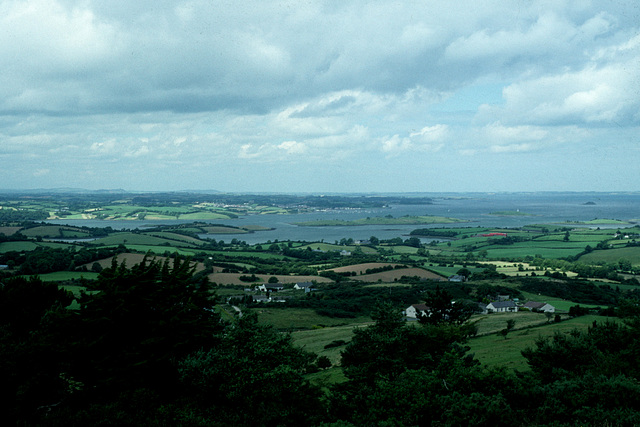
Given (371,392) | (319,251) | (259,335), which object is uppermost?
(259,335)

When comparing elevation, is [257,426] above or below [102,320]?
below

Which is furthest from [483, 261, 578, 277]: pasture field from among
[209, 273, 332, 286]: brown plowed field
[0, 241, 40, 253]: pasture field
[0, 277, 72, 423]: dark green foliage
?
[0, 241, 40, 253]: pasture field

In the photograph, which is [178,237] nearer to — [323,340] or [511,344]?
[323,340]

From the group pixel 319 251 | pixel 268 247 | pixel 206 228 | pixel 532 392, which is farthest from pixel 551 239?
pixel 532 392

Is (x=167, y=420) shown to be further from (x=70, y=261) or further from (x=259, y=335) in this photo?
(x=70, y=261)

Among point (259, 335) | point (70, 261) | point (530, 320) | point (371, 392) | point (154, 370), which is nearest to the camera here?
point (371, 392)

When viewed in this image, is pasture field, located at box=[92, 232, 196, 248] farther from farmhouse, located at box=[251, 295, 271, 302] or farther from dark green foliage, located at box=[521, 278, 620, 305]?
dark green foliage, located at box=[521, 278, 620, 305]

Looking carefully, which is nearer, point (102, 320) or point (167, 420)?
point (167, 420)

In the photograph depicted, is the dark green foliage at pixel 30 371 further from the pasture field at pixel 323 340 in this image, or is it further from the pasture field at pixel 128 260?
the pasture field at pixel 128 260
